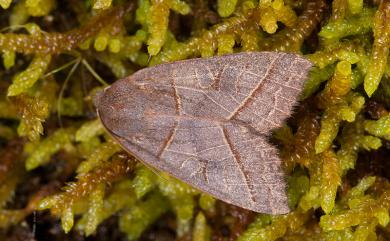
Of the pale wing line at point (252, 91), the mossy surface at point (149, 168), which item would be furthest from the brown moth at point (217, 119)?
the mossy surface at point (149, 168)

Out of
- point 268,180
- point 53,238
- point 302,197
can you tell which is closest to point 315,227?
point 302,197

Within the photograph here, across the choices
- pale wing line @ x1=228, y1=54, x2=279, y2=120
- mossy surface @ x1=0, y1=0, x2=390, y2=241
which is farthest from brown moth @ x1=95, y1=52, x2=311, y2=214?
mossy surface @ x1=0, y1=0, x2=390, y2=241

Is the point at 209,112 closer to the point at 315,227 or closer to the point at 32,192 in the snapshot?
the point at 315,227

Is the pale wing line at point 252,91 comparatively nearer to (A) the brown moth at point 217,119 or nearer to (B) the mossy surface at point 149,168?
(A) the brown moth at point 217,119

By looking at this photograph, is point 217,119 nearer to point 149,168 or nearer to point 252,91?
point 252,91

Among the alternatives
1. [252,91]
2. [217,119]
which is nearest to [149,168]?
[217,119]

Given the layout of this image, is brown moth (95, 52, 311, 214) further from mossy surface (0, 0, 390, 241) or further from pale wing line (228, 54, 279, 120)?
mossy surface (0, 0, 390, 241)
